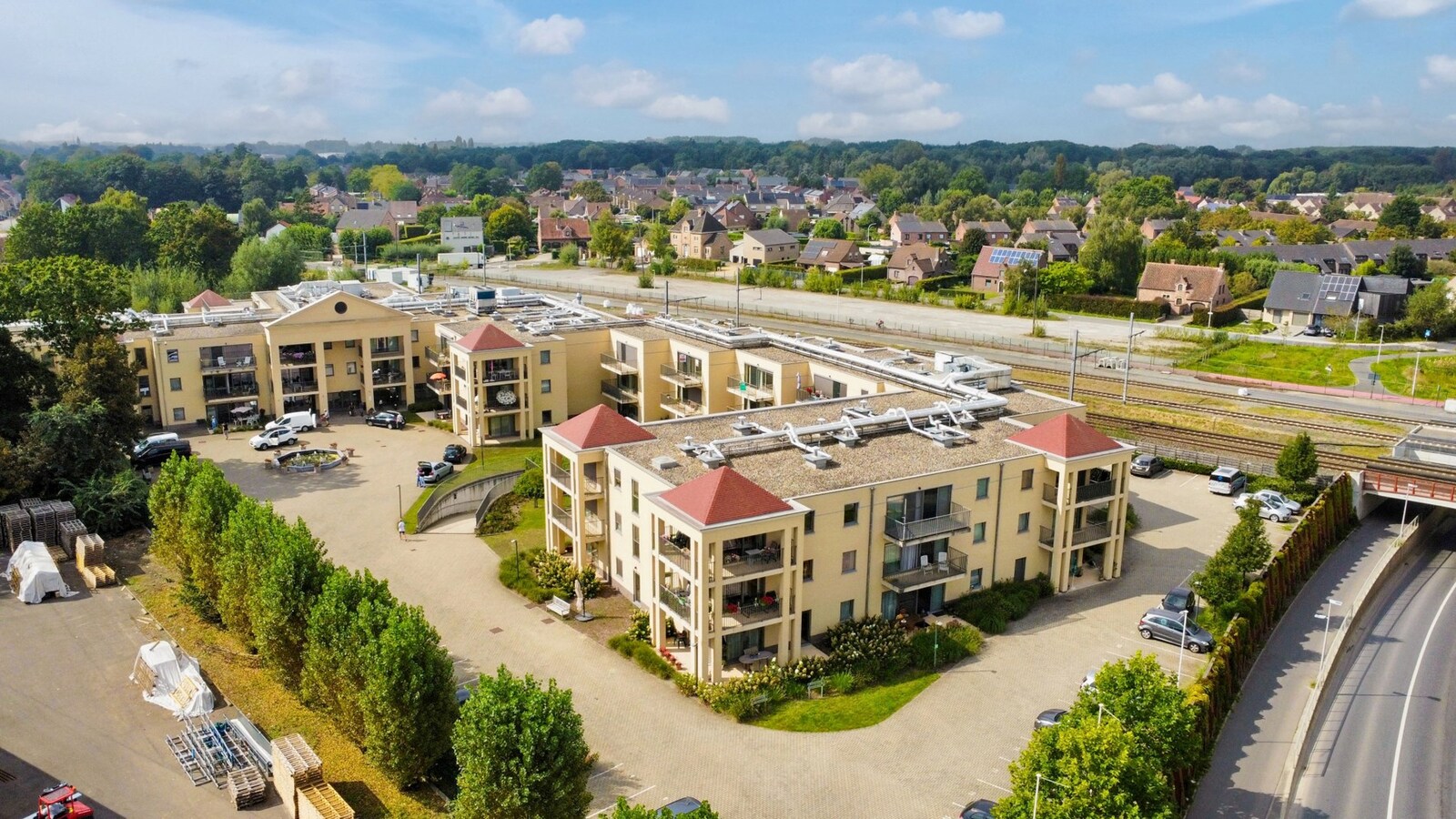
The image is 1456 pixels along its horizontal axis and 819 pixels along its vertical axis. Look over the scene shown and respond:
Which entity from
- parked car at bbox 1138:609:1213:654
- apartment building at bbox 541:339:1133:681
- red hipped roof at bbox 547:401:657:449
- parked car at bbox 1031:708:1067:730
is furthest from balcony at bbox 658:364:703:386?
parked car at bbox 1031:708:1067:730

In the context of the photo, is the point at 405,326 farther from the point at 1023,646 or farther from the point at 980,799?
the point at 980,799

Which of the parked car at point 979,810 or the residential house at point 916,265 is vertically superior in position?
the residential house at point 916,265

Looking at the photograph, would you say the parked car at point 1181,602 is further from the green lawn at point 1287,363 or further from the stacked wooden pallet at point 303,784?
the green lawn at point 1287,363

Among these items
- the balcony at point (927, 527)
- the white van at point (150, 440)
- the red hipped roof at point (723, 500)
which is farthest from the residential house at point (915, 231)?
the red hipped roof at point (723, 500)

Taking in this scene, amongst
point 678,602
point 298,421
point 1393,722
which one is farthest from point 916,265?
point 678,602

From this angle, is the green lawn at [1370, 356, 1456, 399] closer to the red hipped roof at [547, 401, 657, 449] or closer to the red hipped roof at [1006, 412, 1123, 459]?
the red hipped roof at [1006, 412, 1123, 459]
